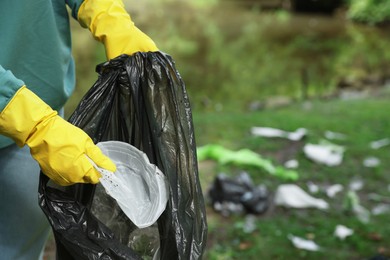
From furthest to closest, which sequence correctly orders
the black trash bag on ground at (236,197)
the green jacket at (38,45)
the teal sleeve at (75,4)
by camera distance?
the black trash bag on ground at (236,197) → the teal sleeve at (75,4) → the green jacket at (38,45)

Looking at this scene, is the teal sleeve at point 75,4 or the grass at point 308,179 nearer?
the teal sleeve at point 75,4

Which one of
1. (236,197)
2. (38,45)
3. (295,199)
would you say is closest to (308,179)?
(295,199)

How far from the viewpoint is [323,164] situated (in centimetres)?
452

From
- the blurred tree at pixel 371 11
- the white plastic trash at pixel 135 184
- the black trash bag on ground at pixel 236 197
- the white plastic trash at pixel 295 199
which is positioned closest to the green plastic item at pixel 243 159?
the white plastic trash at pixel 295 199

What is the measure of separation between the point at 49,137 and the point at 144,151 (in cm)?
38

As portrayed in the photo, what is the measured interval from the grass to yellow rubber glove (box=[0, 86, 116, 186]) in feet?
5.85

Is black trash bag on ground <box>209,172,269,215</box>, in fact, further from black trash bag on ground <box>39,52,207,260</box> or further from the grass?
black trash bag on ground <box>39,52,207,260</box>

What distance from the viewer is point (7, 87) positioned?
162 cm

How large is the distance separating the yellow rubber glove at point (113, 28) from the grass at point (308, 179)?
160cm

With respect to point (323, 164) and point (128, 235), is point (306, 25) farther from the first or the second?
point (128, 235)

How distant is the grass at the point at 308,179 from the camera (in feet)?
11.0

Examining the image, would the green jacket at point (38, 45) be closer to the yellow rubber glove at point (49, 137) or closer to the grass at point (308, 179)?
the yellow rubber glove at point (49, 137)

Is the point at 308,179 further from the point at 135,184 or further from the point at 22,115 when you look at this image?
the point at 22,115

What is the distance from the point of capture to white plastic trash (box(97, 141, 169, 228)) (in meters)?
1.72
